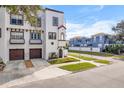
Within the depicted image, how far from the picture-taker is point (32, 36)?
22312mm

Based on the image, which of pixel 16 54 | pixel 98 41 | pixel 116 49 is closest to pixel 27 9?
pixel 16 54

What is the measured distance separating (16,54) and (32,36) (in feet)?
12.6

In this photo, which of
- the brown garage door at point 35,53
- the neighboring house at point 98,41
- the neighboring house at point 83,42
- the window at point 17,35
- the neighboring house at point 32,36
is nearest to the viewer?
the neighboring house at point 32,36

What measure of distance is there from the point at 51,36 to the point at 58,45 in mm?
2031

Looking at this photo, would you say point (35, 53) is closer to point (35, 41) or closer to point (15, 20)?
point (35, 41)

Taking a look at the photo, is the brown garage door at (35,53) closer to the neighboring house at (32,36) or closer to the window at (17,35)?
the neighboring house at (32,36)

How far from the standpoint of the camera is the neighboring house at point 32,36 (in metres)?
19.8

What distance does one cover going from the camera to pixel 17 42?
20844 mm

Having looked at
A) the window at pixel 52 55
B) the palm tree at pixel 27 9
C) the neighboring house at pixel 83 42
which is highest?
the palm tree at pixel 27 9

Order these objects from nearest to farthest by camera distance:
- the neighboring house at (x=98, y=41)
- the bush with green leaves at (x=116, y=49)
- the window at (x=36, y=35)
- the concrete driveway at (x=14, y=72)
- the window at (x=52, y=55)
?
the concrete driveway at (x=14, y=72) < the window at (x=36, y=35) < the window at (x=52, y=55) < the bush with green leaves at (x=116, y=49) < the neighboring house at (x=98, y=41)

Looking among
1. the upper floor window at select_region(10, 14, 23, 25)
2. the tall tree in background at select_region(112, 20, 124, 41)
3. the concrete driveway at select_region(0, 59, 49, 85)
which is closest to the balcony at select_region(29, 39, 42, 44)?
the upper floor window at select_region(10, 14, 23, 25)

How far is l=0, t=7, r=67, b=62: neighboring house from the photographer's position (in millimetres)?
19781

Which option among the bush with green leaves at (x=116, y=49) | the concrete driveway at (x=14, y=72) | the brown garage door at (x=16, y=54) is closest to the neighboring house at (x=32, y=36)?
the brown garage door at (x=16, y=54)
